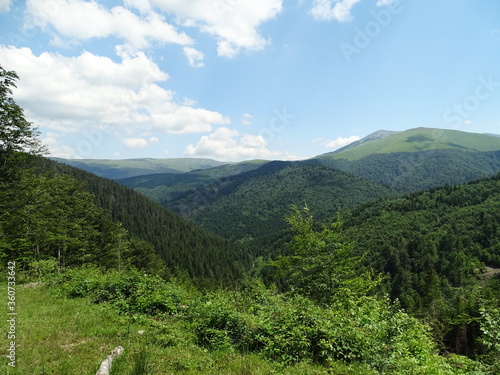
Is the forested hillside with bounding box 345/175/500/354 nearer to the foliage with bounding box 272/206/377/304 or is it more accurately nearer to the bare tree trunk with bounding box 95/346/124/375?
the foliage with bounding box 272/206/377/304

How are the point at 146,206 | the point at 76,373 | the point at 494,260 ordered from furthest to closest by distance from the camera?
the point at 146,206
the point at 494,260
the point at 76,373

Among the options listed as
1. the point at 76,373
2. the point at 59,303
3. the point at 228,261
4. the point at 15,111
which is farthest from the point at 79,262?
the point at 228,261

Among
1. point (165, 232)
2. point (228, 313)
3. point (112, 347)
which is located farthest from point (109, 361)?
point (165, 232)

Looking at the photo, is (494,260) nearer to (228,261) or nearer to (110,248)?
(228,261)

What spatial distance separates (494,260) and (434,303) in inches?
3985

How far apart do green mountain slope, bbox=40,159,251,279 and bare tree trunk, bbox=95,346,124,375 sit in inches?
5129

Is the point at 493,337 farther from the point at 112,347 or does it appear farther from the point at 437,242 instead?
the point at 437,242

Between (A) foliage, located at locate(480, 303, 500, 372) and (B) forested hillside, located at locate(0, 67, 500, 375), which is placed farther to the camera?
(B) forested hillside, located at locate(0, 67, 500, 375)

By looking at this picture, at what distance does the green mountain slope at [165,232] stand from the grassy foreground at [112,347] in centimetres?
12701

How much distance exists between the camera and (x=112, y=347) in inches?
357

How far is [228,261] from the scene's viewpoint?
Answer: 17025 cm

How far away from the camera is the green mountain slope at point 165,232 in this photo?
5620 inches

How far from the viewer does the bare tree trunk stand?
7223 mm

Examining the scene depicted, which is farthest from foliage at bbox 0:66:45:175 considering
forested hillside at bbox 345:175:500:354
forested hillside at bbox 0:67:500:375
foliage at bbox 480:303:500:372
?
forested hillside at bbox 345:175:500:354
